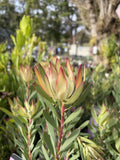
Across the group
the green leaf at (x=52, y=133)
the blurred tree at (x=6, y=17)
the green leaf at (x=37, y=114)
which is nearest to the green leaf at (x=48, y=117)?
the green leaf at (x=52, y=133)

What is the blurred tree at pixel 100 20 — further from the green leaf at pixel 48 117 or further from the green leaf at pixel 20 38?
the green leaf at pixel 48 117

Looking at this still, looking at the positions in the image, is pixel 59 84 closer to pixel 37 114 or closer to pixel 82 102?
pixel 37 114

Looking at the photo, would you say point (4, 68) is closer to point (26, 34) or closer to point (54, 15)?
point (26, 34)

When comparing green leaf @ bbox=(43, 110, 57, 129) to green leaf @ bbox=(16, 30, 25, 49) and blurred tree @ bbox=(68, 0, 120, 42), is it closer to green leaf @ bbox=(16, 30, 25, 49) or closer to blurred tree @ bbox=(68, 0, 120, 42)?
→ green leaf @ bbox=(16, 30, 25, 49)

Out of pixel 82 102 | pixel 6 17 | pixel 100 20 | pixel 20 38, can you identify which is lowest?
pixel 82 102

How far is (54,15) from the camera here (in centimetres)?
1347

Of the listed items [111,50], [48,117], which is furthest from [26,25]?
[111,50]

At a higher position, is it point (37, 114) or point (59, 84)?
point (59, 84)

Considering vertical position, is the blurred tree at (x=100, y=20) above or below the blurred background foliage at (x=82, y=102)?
above

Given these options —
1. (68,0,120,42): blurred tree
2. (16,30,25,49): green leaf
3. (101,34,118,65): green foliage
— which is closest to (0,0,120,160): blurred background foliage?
(16,30,25,49): green leaf

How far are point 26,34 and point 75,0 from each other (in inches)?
153

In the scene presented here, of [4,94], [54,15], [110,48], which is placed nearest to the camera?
[4,94]

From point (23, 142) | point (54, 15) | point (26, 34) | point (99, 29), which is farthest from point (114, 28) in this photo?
point (54, 15)

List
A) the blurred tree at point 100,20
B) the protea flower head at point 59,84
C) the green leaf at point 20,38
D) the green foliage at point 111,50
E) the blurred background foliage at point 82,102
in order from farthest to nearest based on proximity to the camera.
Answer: the blurred tree at point 100,20, the green foliage at point 111,50, the green leaf at point 20,38, the blurred background foliage at point 82,102, the protea flower head at point 59,84
